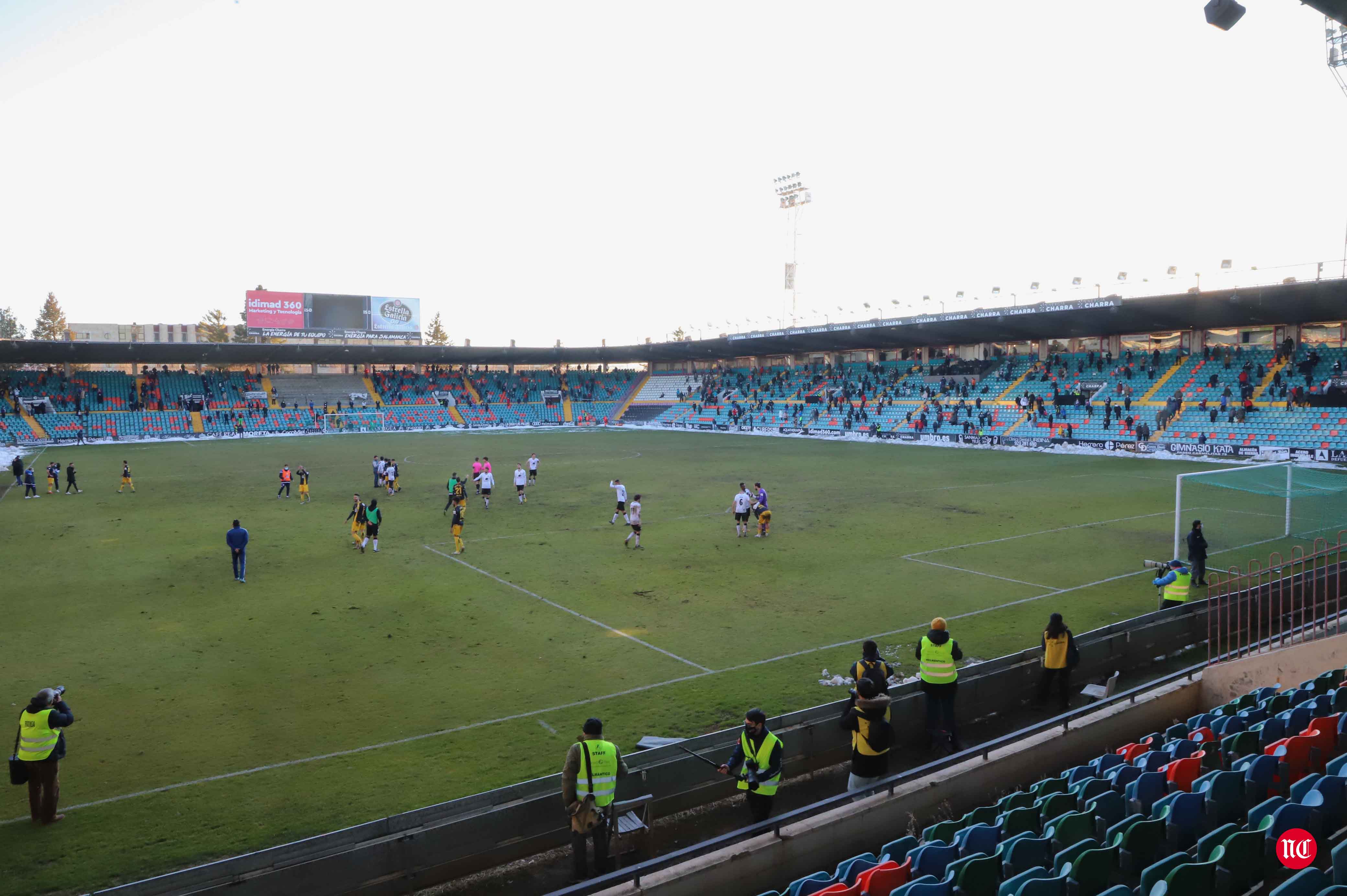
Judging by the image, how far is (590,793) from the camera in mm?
6789

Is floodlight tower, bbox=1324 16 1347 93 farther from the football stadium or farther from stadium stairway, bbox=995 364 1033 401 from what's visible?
stadium stairway, bbox=995 364 1033 401

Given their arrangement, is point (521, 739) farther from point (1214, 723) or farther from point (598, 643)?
point (1214, 723)

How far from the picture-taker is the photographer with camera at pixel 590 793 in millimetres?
6750

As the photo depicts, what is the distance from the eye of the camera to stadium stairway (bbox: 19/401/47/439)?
59.4 meters

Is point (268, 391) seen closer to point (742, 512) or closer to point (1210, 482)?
point (742, 512)

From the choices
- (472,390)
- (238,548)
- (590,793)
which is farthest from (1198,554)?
(472,390)

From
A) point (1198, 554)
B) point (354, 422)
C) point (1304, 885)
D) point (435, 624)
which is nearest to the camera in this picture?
point (1304, 885)

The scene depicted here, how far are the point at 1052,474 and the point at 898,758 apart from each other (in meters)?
29.5

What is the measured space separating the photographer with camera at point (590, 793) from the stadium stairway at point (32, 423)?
2666 inches

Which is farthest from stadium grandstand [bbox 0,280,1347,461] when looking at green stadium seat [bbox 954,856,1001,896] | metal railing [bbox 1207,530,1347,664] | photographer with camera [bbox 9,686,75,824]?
photographer with camera [bbox 9,686,75,824]

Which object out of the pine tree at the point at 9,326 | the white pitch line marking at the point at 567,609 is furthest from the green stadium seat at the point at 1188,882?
the pine tree at the point at 9,326

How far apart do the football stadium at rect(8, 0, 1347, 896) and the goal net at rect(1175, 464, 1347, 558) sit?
177 mm

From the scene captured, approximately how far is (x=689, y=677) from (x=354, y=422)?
66314 mm

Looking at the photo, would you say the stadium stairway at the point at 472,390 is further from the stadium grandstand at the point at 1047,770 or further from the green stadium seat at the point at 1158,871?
the green stadium seat at the point at 1158,871
